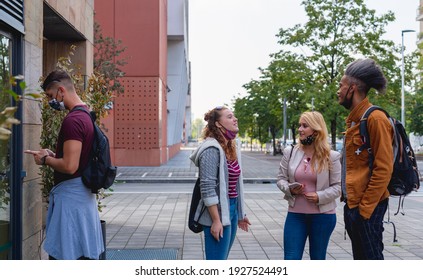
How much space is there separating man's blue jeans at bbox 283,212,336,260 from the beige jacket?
89 mm

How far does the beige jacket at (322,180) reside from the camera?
4.61 meters

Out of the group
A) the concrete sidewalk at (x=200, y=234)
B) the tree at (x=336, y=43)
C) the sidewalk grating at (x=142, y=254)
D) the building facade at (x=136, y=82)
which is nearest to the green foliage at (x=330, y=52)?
the tree at (x=336, y=43)

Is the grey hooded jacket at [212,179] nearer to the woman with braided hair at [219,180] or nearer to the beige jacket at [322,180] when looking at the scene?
the woman with braided hair at [219,180]

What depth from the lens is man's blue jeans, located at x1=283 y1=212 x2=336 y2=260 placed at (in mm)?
4656

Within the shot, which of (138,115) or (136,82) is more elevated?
(136,82)

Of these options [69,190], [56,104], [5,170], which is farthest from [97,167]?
[5,170]

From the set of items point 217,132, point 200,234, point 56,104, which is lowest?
point 200,234

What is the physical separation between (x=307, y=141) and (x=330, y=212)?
565mm

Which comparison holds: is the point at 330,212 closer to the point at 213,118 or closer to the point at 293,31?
the point at 213,118

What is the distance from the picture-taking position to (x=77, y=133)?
3832 mm

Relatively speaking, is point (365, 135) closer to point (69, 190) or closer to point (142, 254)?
point (69, 190)

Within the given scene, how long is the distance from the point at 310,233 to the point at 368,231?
3.43 feet
